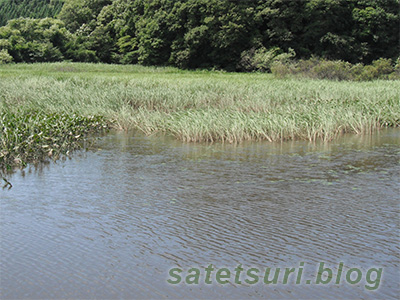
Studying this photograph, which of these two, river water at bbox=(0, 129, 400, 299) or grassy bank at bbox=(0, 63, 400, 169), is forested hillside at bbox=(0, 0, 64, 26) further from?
river water at bbox=(0, 129, 400, 299)

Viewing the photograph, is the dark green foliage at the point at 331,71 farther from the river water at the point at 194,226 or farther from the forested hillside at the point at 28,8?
the forested hillside at the point at 28,8

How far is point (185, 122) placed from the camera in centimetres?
1030

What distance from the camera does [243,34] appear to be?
3506 cm

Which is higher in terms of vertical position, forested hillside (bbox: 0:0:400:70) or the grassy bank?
forested hillside (bbox: 0:0:400:70)

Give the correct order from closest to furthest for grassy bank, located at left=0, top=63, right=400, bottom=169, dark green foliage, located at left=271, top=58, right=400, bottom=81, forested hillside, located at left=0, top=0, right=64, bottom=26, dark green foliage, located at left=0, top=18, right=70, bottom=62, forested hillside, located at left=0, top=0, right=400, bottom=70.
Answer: grassy bank, located at left=0, top=63, right=400, bottom=169, dark green foliage, located at left=271, top=58, right=400, bottom=81, forested hillside, located at left=0, top=0, right=400, bottom=70, dark green foliage, located at left=0, top=18, right=70, bottom=62, forested hillside, located at left=0, top=0, right=64, bottom=26

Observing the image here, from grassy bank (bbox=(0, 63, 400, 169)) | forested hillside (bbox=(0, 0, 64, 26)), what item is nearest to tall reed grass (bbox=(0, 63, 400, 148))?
grassy bank (bbox=(0, 63, 400, 169))

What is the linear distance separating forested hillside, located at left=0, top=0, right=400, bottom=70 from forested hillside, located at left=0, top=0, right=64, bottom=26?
84.1 ft

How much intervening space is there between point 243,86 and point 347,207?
10.2 m

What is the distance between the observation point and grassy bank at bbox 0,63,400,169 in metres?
10.2

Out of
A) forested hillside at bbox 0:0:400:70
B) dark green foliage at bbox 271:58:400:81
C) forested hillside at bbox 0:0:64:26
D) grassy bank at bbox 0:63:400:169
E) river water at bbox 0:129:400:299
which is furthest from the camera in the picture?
forested hillside at bbox 0:0:64:26

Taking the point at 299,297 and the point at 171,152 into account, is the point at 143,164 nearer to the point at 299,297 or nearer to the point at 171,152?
the point at 171,152

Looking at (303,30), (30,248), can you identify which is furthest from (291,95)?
(303,30)

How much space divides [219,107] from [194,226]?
8713mm

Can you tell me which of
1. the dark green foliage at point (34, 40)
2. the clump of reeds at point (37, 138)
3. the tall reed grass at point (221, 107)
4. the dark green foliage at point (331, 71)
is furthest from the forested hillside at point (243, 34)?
the clump of reeds at point (37, 138)
